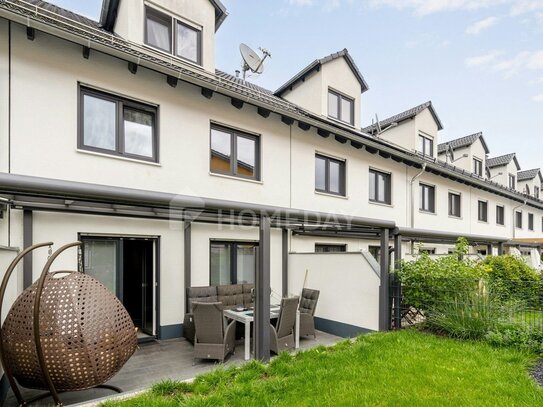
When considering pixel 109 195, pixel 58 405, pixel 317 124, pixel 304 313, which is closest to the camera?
pixel 58 405

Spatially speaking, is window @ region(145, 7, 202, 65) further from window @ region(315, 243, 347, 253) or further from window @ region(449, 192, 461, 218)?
window @ region(449, 192, 461, 218)

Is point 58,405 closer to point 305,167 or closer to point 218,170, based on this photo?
point 218,170

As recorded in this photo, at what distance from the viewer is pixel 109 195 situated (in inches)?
172

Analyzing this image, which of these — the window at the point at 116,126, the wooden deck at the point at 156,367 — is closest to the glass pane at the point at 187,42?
the window at the point at 116,126

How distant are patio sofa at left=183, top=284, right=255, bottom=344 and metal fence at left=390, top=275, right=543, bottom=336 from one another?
339cm

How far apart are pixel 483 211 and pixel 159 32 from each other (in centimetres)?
1846

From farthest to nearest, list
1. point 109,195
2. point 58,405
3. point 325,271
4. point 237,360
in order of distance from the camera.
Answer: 1. point 325,271
2. point 237,360
3. point 109,195
4. point 58,405

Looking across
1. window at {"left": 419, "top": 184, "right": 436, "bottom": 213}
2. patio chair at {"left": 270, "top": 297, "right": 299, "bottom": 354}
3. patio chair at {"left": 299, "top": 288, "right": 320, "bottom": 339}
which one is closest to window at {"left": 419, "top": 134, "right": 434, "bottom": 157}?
window at {"left": 419, "top": 184, "right": 436, "bottom": 213}

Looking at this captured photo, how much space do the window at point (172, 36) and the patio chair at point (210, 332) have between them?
6.21 meters

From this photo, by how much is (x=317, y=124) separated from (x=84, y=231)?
6.42 meters

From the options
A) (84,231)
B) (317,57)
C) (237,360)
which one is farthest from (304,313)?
(317,57)

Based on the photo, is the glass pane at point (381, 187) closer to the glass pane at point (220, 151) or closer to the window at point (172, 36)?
the glass pane at point (220, 151)

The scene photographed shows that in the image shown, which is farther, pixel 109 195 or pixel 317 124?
pixel 317 124

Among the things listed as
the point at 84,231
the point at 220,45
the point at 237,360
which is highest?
the point at 220,45
